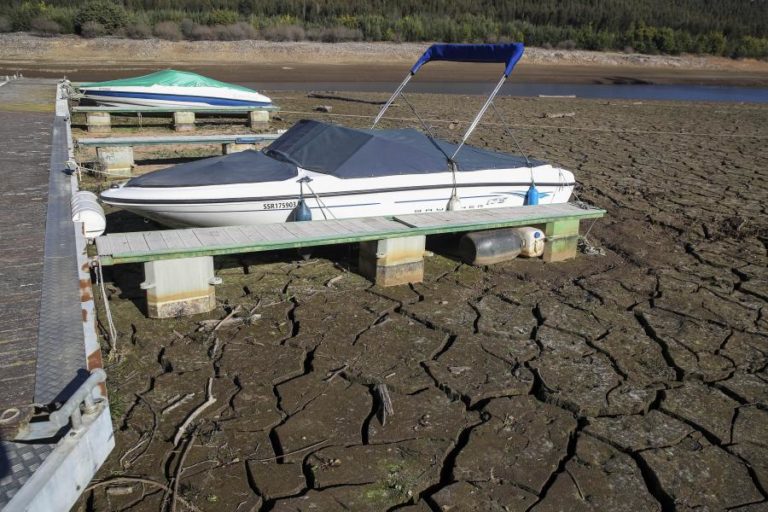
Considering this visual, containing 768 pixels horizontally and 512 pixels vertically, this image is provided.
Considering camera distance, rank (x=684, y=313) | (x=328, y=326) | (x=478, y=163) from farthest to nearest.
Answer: (x=478, y=163)
(x=684, y=313)
(x=328, y=326)

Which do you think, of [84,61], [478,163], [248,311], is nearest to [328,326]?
[248,311]

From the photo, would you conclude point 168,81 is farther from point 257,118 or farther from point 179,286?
point 179,286

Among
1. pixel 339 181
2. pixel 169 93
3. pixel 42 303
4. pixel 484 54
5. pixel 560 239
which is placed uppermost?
pixel 484 54

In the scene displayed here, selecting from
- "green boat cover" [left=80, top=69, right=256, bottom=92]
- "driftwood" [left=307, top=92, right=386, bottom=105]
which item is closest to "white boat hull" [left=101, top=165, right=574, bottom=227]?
"green boat cover" [left=80, top=69, right=256, bottom=92]

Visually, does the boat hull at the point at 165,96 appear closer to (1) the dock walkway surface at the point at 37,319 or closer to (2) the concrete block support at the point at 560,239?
(1) the dock walkway surface at the point at 37,319

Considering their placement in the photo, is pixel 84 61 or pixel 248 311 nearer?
pixel 248 311

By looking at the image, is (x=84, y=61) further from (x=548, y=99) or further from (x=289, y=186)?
(x=289, y=186)

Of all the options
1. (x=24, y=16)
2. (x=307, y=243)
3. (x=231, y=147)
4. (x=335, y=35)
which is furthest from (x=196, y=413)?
(x=24, y=16)

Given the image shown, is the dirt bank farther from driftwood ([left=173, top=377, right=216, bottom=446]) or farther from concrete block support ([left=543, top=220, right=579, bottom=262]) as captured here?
driftwood ([left=173, top=377, right=216, bottom=446])
